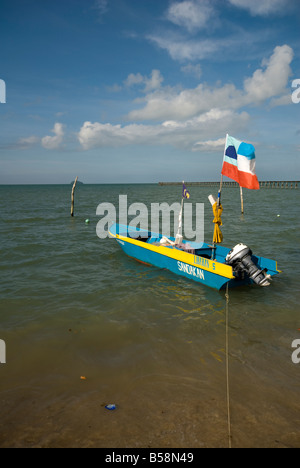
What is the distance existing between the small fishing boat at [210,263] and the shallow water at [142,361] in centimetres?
42

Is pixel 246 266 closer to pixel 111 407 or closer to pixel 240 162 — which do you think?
pixel 240 162

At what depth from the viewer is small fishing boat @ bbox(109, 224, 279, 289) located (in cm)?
864

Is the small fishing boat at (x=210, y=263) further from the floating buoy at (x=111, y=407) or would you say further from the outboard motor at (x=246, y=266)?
the floating buoy at (x=111, y=407)

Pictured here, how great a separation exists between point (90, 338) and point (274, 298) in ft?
18.6

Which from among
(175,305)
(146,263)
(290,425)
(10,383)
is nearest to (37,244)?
(146,263)

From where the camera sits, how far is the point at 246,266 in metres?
8.71

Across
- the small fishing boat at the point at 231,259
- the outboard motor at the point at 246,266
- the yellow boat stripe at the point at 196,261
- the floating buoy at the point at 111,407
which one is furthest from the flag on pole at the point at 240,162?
the floating buoy at the point at 111,407

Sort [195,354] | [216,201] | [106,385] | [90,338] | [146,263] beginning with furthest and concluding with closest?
1. [146,263]
2. [216,201]
3. [90,338]
4. [195,354]
5. [106,385]

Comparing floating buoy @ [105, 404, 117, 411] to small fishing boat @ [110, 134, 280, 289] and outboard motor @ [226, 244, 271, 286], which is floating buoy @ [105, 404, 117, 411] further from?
outboard motor @ [226, 244, 271, 286]

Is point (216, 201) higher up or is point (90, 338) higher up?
point (216, 201)

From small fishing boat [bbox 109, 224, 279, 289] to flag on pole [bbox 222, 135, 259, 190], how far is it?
6.98 feet

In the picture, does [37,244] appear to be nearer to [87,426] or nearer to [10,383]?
[10,383]

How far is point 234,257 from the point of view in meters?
8.88

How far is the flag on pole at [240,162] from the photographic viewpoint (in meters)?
8.46
